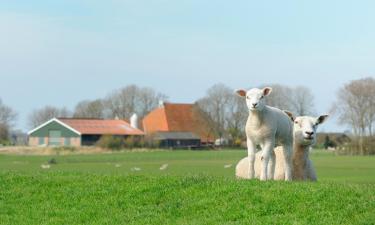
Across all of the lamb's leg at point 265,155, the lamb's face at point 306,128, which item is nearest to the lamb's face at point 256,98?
the lamb's leg at point 265,155

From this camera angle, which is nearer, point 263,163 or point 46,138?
point 263,163

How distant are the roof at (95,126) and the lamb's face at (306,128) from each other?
351ft

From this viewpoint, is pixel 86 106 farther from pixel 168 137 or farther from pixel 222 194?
pixel 222 194

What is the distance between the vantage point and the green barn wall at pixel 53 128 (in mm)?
121269

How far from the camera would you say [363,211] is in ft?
34.1

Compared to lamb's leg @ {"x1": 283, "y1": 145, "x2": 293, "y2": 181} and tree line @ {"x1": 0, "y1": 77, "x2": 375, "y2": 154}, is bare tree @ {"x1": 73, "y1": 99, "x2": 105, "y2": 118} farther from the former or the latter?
lamb's leg @ {"x1": 283, "y1": 145, "x2": 293, "y2": 181}

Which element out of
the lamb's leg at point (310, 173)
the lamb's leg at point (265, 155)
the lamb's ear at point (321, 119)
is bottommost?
the lamb's leg at point (310, 173)

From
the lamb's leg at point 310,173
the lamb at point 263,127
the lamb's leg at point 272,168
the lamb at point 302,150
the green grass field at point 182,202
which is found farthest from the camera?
the lamb's leg at point 310,173

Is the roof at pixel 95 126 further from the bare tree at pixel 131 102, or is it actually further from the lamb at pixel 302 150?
the lamb at pixel 302 150

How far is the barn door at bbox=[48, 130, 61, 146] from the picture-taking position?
122875 mm

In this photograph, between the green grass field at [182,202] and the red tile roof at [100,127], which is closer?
the green grass field at [182,202]

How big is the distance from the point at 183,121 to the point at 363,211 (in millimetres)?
132019

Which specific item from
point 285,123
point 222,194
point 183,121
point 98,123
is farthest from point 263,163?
Answer: point 183,121

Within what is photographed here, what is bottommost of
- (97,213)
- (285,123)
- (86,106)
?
(97,213)
